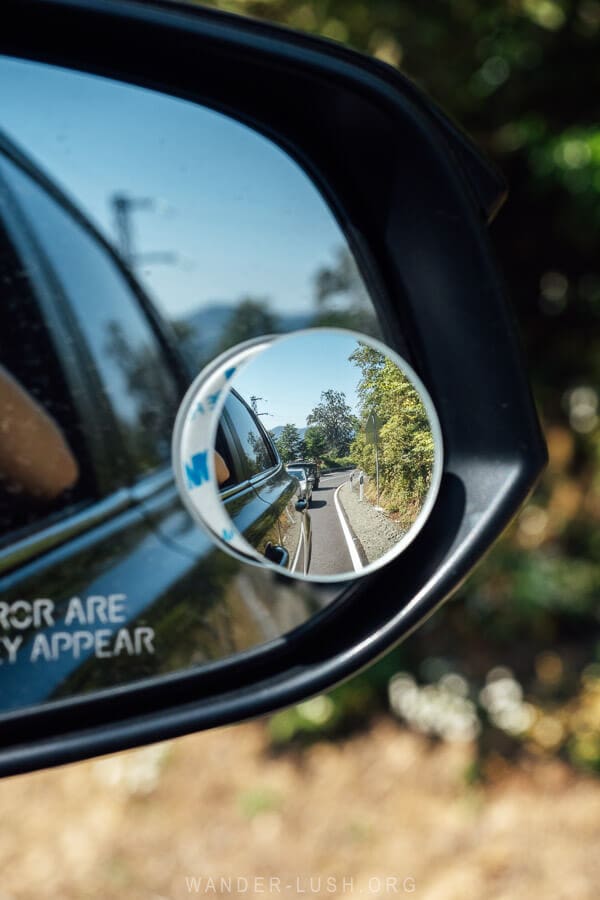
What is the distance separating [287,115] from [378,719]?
3.99 meters

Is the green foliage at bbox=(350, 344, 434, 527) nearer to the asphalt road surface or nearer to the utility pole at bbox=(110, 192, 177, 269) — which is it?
the asphalt road surface

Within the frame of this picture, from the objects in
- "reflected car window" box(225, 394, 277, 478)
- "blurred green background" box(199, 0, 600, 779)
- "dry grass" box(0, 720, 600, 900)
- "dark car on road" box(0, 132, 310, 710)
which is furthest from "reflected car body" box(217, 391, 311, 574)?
"blurred green background" box(199, 0, 600, 779)

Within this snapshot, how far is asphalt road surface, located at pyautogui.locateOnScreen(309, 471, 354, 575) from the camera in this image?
1034 millimetres

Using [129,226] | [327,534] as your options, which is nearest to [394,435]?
[327,534]

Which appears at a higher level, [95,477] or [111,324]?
[111,324]

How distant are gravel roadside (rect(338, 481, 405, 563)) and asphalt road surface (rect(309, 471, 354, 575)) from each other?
0.6 inches

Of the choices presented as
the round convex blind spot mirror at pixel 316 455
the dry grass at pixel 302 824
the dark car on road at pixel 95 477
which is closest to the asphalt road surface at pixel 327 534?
the round convex blind spot mirror at pixel 316 455

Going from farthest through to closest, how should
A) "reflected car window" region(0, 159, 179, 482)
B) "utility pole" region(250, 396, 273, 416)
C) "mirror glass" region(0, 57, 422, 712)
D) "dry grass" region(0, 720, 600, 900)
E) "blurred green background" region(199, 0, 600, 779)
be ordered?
1. "blurred green background" region(199, 0, 600, 779)
2. "dry grass" region(0, 720, 600, 900)
3. "reflected car window" region(0, 159, 179, 482)
4. "mirror glass" region(0, 57, 422, 712)
5. "utility pole" region(250, 396, 273, 416)

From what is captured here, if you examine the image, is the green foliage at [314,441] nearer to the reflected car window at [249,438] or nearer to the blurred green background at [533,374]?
the reflected car window at [249,438]

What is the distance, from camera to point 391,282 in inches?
48.3

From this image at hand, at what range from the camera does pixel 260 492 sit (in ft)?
3.41

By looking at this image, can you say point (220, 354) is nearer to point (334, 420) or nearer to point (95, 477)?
point (334, 420)

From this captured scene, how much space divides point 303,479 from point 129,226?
499 millimetres

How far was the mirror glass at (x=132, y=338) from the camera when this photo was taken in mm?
1204
